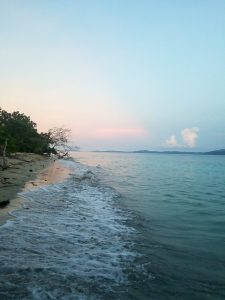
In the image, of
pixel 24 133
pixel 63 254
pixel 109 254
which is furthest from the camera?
pixel 24 133

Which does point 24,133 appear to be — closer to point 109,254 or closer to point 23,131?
point 23,131

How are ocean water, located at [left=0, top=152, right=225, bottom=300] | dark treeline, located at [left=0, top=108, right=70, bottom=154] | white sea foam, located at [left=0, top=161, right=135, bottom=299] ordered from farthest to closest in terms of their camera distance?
1. dark treeline, located at [left=0, top=108, right=70, bottom=154]
2. ocean water, located at [left=0, top=152, right=225, bottom=300]
3. white sea foam, located at [left=0, top=161, right=135, bottom=299]

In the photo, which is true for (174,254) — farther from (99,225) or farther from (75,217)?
(75,217)

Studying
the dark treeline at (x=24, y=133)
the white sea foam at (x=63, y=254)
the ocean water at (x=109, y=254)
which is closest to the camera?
the white sea foam at (x=63, y=254)

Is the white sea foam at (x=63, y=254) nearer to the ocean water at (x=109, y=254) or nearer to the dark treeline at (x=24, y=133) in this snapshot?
the ocean water at (x=109, y=254)

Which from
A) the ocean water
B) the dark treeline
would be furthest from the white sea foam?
the dark treeline

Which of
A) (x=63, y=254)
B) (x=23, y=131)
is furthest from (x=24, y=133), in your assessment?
(x=63, y=254)

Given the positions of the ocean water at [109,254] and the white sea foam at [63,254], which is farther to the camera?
the ocean water at [109,254]

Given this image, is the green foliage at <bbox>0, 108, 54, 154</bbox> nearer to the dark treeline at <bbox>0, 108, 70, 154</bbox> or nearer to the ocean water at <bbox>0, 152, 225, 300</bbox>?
the dark treeline at <bbox>0, 108, 70, 154</bbox>

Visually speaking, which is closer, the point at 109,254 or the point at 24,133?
the point at 109,254

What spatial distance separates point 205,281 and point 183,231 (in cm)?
475

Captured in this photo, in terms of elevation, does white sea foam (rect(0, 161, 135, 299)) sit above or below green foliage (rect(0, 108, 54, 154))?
below

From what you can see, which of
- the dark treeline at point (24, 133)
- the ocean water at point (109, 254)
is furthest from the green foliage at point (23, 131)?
the ocean water at point (109, 254)

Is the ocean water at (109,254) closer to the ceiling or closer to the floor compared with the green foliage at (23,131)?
closer to the floor
